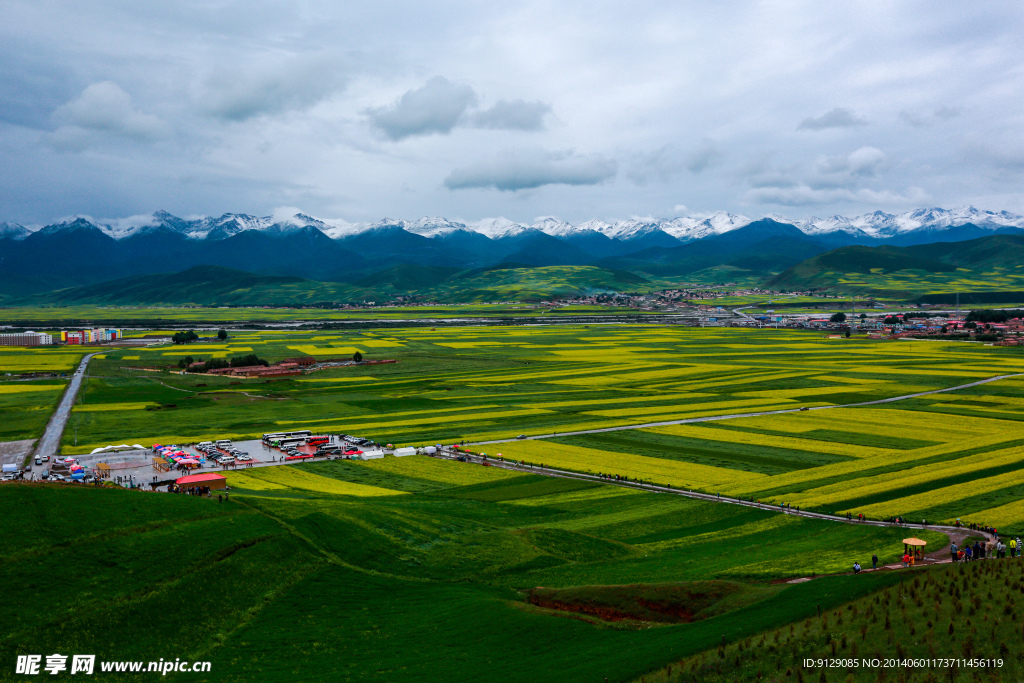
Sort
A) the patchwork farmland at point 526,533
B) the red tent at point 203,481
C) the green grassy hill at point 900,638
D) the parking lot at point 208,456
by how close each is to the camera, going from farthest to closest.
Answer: the parking lot at point 208,456, the red tent at point 203,481, the patchwork farmland at point 526,533, the green grassy hill at point 900,638

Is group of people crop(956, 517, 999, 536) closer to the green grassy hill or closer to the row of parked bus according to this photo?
the green grassy hill

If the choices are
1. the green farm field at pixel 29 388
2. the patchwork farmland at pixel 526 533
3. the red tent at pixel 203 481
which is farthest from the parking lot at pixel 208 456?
the green farm field at pixel 29 388

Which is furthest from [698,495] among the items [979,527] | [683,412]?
[683,412]

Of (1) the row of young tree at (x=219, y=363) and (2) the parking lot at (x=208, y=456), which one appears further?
(1) the row of young tree at (x=219, y=363)

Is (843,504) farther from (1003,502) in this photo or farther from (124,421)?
(124,421)

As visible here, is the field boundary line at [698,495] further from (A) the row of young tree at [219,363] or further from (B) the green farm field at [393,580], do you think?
(A) the row of young tree at [219,363]

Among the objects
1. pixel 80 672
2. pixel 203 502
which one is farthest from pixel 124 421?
pixel 80 672

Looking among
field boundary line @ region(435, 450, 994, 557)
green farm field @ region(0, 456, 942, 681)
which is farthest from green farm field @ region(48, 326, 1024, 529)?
green farm field @ region(0, 456, 942, 681)
